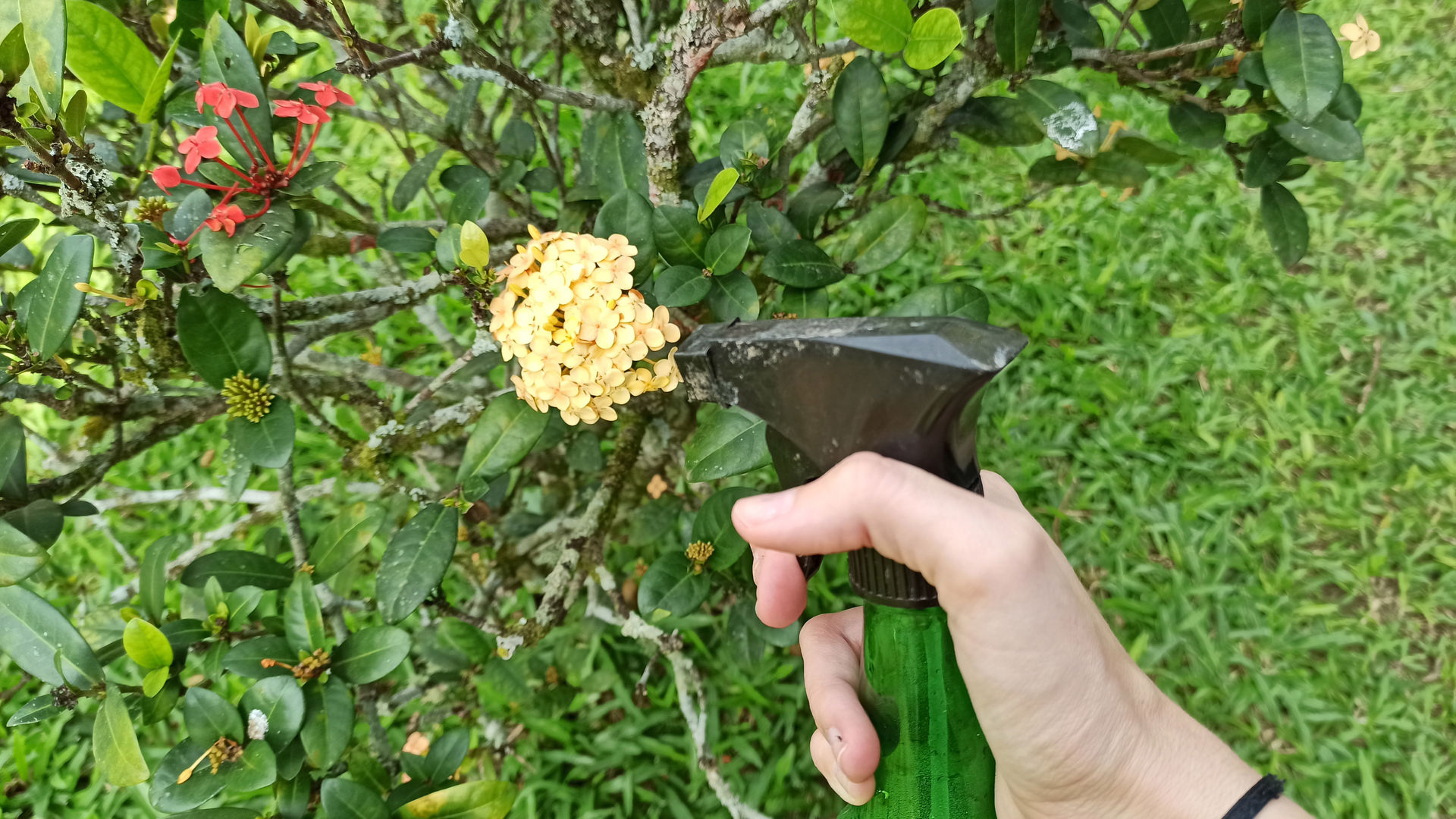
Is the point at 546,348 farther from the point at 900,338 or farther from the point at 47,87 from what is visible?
the point at 47,87

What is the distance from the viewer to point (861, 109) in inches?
49.5

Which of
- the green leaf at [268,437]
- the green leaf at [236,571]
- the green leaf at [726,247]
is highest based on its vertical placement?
the green leaf at [726,247]

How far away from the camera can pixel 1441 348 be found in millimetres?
2359

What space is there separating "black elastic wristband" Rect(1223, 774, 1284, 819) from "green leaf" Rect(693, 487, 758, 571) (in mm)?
761

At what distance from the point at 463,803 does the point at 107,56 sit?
3.47 feet

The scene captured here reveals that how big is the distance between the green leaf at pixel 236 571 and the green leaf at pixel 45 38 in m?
0.68

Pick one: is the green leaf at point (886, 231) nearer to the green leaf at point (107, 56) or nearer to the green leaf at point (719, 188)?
the green leaf at point (719, 188)

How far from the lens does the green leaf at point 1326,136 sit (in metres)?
1.33

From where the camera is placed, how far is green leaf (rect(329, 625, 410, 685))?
1.14 meters

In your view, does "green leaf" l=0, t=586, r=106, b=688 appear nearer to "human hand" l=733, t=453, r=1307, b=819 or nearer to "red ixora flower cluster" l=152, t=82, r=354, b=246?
"red ixora flower cluster" l=152, t=82, r=354, b=246

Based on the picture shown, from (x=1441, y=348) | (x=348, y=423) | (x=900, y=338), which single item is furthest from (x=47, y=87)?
(x=1441, y=348)

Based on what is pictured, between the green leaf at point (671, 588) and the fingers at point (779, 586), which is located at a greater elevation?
the fingers at point (779, 586)

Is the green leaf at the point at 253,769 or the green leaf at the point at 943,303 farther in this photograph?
the green leaf at the point at 943,303

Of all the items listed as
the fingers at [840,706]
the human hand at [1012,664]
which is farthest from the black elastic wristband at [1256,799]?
the fingers at [840,706]
